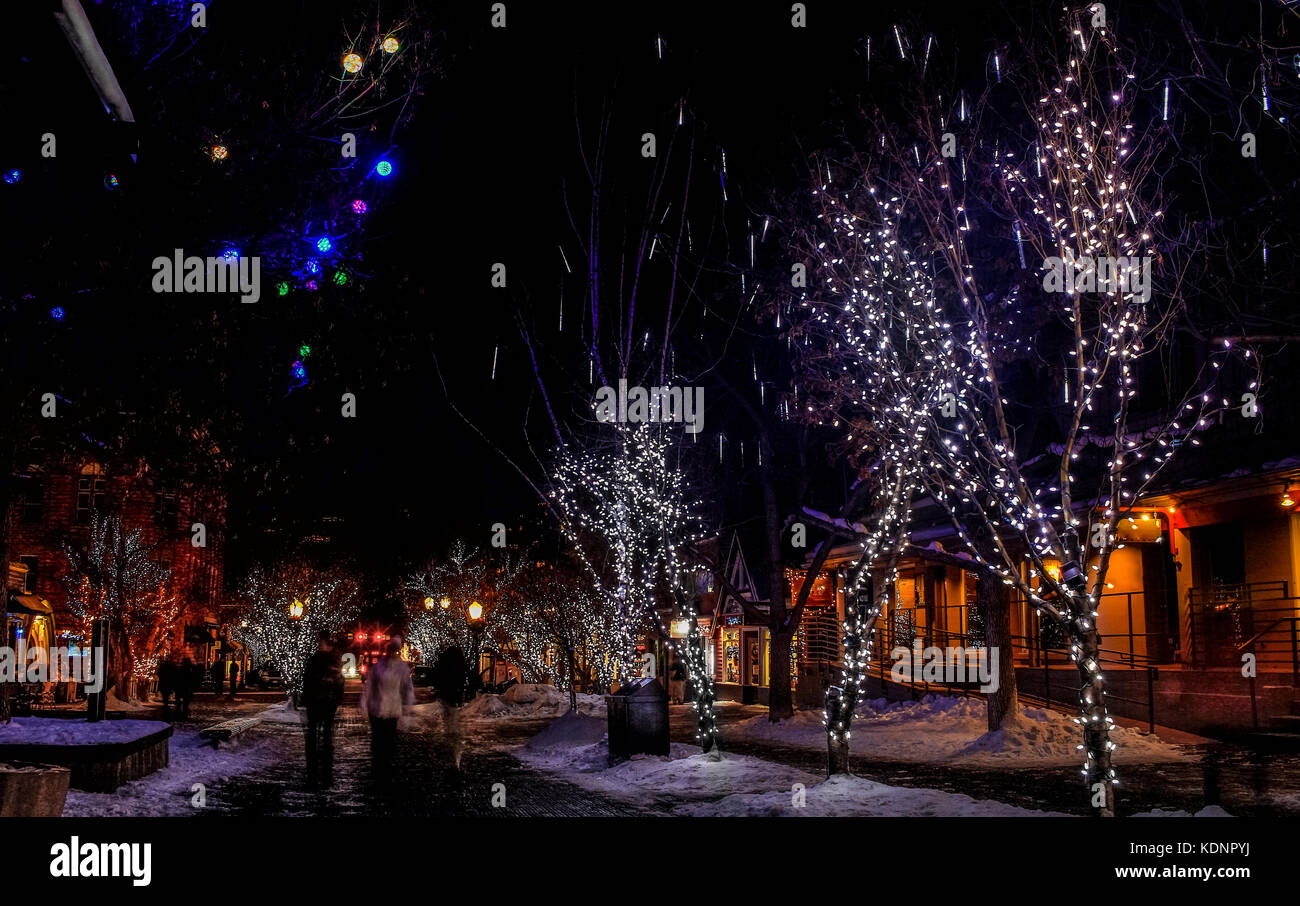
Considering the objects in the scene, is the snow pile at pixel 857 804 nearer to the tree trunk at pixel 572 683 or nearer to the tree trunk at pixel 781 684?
the tree trunk at pixel 781 684

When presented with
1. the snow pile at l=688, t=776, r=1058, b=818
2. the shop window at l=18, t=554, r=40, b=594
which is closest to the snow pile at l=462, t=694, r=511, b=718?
the snow pile at l=688, t=776, r=1058, b=818

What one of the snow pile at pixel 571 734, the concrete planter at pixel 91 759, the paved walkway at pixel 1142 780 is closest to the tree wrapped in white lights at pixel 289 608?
the snow pile at pixel 571 734

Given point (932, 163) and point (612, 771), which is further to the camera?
point (612, 771)

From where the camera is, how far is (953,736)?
20.9 m

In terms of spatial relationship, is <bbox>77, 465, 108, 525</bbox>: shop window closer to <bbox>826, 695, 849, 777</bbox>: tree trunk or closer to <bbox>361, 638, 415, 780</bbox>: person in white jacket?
<bbox>361, 638, 415, 780</bbox>: person in white jacket

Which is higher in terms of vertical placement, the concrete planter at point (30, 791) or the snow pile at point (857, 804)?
the concrete planter at point (30, 791)

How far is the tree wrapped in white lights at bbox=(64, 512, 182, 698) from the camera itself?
113ft

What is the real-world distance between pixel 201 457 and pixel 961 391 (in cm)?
989

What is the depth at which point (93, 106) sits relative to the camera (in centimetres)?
691

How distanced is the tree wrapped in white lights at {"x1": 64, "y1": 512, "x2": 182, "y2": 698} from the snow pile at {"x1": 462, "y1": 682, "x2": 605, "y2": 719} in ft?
36.5

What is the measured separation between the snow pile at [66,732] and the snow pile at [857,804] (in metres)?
6.53

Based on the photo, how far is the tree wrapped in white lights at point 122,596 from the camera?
34531 millimetres
